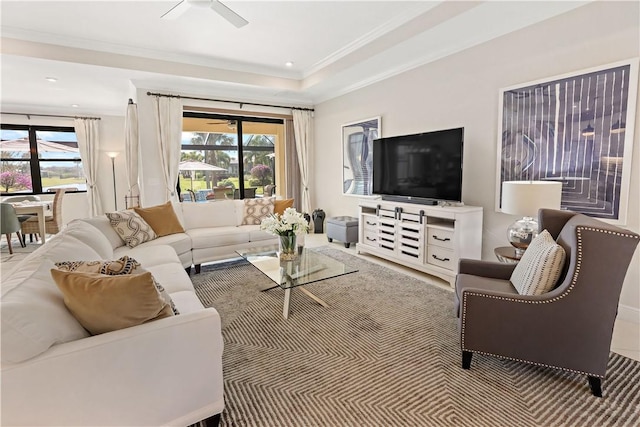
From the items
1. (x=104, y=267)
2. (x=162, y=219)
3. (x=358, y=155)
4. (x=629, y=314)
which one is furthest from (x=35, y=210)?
(x=629, y=314)

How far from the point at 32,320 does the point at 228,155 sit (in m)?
5.57

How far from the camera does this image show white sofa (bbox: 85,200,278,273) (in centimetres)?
358

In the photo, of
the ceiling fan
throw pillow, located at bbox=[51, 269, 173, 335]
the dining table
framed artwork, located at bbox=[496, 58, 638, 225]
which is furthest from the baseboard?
the dining table

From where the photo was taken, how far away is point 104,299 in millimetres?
1377

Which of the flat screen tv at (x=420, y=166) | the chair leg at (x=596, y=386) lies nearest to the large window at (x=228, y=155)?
the flat screen tv at (x=420, y=166)

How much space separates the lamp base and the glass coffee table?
1.44 m

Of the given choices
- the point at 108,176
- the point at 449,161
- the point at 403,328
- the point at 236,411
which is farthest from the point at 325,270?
the point at 108,176

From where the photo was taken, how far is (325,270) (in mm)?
2969

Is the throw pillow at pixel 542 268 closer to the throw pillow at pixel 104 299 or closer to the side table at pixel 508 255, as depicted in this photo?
the side table at pixel 508 255

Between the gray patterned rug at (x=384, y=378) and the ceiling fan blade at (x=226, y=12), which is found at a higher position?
the ceiling fan blade at (x=226, y=12)

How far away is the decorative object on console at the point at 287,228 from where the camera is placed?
3.11m

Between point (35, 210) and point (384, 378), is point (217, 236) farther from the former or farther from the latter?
point (35, 210)

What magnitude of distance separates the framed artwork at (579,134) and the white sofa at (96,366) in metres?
3.20

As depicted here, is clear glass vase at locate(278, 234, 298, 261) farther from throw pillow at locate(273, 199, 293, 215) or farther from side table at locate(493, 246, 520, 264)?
side table at locate(493, 246, 520, 264)
